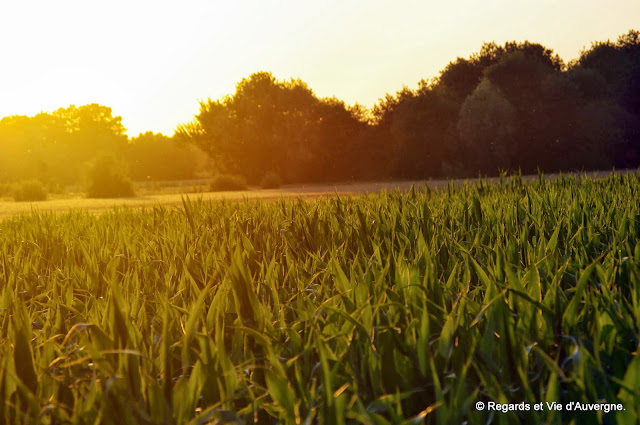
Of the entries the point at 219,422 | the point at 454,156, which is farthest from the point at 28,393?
the point at 454,156

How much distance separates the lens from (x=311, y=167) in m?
29.9

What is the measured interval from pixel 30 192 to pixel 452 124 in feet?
56.9

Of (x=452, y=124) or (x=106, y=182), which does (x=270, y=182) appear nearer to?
(x=106, y=182)

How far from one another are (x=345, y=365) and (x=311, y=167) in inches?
1122

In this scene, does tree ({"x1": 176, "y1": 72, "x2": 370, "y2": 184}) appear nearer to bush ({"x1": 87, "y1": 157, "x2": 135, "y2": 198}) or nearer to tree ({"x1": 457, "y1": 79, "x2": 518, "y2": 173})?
tree ({"x1": 457, "y1": 79, "x2": 518, "y2": 173})

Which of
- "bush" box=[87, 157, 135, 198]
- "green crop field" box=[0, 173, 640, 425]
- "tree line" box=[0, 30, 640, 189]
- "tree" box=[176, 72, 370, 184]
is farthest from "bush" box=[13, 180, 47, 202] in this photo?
"green crop field" box=[0, 173, 640, 425]

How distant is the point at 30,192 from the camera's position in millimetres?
20750

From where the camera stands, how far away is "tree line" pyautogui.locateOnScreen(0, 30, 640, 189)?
25.5 metres

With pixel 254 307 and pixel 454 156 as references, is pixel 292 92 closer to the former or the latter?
pixel 454 156

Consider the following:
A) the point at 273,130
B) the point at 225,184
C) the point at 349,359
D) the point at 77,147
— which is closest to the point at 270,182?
the point at 225,184

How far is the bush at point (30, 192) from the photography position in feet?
67.4

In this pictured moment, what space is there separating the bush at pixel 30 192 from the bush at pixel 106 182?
72.1 inches

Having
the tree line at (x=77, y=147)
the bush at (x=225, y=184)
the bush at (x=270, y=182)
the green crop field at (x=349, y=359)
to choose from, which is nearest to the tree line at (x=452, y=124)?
the bush at (x=270, y=182)

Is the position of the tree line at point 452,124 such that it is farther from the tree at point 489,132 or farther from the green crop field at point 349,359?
the green crop field at point 349,359
